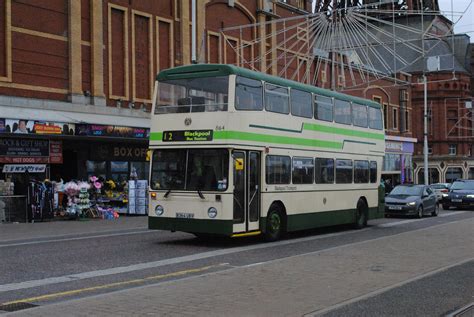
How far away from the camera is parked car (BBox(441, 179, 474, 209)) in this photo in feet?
103

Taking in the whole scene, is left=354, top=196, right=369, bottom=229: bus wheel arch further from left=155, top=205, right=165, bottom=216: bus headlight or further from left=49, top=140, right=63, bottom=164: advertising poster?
left=49, top=140, right=63, bottom=164: advertising poster

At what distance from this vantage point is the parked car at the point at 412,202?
83.2 ft

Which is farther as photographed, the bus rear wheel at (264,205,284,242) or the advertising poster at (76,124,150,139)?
the advertising poster at (76,124,150,139)

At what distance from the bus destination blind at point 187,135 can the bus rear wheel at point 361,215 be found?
7858 millimetres

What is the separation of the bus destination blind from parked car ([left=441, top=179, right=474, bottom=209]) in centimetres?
2184

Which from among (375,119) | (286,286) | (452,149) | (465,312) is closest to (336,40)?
(375,119)

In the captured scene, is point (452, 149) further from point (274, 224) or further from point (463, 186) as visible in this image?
point (274, 224)

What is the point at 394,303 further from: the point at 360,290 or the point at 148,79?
the point at 148,79

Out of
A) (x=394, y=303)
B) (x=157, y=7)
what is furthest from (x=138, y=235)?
(x=157, y=7)

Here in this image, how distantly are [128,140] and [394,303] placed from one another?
1982cm

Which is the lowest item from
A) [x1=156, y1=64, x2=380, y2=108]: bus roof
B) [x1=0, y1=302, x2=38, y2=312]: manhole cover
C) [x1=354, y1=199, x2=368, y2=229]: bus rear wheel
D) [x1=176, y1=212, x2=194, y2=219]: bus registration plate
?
[x1=0, y1=302, x2=38, y2=312]: manhole cover

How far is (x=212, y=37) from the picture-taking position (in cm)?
3250

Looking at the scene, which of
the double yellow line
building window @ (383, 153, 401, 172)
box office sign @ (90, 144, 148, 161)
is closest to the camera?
the double yellow line

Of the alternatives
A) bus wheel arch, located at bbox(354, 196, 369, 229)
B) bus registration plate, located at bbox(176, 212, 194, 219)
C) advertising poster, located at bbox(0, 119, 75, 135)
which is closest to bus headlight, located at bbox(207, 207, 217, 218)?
bus registration plate, located at bbox(176, 212, 194, 219)
